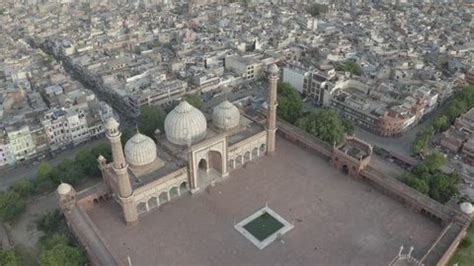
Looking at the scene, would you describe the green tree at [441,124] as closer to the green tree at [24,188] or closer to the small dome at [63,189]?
the small dome at [63,189]

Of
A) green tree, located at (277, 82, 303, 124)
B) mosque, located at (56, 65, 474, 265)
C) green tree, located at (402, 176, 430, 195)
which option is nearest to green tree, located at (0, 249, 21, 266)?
mosque, located at (56, 65, 474, 265)

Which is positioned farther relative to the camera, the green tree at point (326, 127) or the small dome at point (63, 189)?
the green tree at point (326, 127)

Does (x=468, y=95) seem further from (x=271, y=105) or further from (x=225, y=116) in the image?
(x=225, y=116)

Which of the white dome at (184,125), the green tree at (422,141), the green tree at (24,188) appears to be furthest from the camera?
the green tree at (422,141)

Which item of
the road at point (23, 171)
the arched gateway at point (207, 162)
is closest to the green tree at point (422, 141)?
the arched gateway at point (207, 162)

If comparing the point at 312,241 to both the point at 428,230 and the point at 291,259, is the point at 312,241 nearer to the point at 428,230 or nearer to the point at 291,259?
the point at 291,259

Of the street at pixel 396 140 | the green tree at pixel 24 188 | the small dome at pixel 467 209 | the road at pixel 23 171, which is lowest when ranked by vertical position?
the road at pixel 23 171
